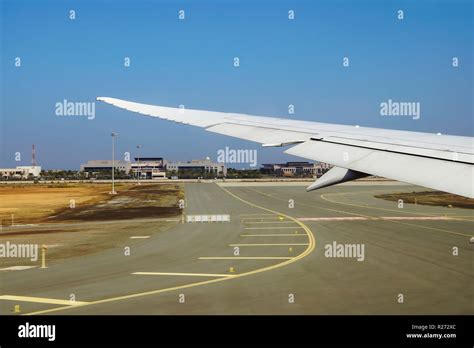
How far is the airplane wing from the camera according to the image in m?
5.64

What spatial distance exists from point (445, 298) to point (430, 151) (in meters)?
8.12

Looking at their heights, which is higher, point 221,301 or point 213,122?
point 213,122

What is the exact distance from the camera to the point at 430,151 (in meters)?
6.48

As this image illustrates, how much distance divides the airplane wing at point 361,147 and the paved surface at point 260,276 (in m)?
4.80

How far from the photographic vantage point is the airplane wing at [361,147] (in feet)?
18.5

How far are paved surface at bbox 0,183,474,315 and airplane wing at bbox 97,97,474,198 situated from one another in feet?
15.8

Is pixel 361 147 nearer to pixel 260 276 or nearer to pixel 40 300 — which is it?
pixel 260 276

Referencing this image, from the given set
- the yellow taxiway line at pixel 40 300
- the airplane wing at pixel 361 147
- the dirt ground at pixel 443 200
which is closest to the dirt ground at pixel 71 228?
the yellow taxiway line at pixel 40 300

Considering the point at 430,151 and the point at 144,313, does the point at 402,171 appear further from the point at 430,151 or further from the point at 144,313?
the point at 144,313

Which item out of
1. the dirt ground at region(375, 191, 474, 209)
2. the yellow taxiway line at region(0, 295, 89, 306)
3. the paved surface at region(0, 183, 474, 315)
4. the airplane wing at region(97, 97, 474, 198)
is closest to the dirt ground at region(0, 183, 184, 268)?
the paved surface at region(0, 183, 474, 315)

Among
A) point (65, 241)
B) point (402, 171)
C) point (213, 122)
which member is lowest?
point (65, 241)

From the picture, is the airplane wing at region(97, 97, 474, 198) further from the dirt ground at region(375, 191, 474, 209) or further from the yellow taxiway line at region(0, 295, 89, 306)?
the dirt ground at region(375, 191, 474, 209)

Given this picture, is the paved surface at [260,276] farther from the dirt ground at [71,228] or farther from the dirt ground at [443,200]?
the dirt ground at [443,200]
